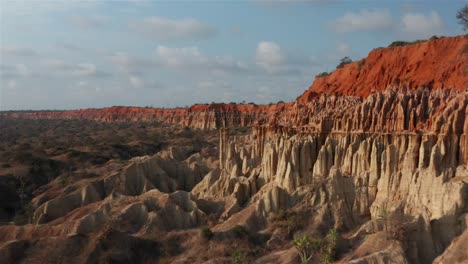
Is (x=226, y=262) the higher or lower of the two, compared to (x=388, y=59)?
lower

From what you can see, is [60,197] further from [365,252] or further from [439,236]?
[439,236]

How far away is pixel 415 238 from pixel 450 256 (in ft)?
7.36

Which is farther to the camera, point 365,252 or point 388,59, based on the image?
point 388,59

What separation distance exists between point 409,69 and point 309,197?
21.9m

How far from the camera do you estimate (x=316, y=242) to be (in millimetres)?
25188

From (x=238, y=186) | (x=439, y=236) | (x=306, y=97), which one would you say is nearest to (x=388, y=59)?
(x=306, y=97)

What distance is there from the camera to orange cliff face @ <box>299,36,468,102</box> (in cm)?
3926

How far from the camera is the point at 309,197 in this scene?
32062mm

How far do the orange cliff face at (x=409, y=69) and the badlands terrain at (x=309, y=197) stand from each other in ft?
0.63

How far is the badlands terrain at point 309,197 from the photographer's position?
81.8 feet

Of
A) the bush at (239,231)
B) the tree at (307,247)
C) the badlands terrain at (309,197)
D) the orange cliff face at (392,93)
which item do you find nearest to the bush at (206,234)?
the badlands terrain at (309,197)

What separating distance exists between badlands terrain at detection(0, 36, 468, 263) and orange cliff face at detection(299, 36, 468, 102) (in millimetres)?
193

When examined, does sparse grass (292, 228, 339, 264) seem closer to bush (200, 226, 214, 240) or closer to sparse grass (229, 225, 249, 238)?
sparse grass (229, 225, 249, 238)

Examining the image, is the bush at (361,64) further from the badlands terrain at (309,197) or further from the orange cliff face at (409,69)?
the badlands terrain at (309,197)
